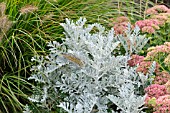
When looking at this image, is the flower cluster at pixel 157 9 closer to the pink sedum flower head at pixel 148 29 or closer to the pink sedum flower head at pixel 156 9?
the pink sedum flower head at pixel 156 9

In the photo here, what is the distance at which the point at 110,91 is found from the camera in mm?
2271

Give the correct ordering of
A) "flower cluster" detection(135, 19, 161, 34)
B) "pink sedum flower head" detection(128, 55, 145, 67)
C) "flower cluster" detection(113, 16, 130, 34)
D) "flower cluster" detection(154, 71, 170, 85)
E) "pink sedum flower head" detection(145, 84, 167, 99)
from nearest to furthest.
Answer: "pink sedum flower head" detection(145, 84, 167, 99)
"flower cluster" detection(154, 71, 170, 85)
"pink sedum flower head" detection(128, 55, 145, 67)
"flower cluster" detection(135, 19, 161, 34)
"flower cluster" detection(113, 16, 130, 34)

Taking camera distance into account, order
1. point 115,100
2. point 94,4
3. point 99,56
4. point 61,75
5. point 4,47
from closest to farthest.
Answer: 1. point 115,100
2. point 99,56
3. point 61,75
4. point 4,47
5. point 94,4

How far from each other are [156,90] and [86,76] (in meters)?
0.40

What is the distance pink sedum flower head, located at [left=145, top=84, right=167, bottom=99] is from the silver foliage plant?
8 centimetres

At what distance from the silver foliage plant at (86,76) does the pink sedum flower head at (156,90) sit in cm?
8

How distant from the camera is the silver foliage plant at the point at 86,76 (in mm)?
2151

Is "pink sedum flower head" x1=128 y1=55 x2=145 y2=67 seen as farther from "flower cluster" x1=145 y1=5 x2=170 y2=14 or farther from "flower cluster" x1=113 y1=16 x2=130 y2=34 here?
"flower cluster" x1=145 y1=5 x2=170 y2=14

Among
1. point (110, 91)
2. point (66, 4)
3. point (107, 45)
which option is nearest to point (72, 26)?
point (107, 45)

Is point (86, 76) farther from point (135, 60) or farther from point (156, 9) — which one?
point (156, 9)

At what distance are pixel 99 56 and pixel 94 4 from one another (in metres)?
1.03

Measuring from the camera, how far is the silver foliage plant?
215 centimetres

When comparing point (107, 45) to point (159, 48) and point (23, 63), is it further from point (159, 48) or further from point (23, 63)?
point (23, 63)

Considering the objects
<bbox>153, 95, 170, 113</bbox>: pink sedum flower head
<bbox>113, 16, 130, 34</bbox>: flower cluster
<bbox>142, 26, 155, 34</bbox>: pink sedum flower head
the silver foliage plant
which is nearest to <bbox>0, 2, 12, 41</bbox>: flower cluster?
the silver foliage plant
